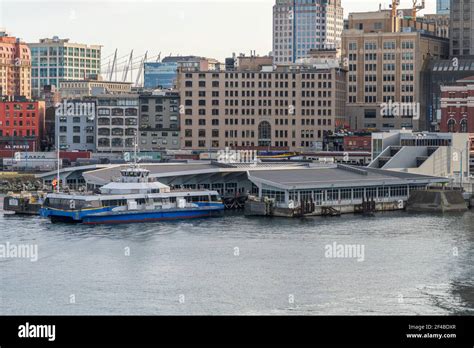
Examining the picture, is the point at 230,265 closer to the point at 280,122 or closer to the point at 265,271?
the point at 265,271

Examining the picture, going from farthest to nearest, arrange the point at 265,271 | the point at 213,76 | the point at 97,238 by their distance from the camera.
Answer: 1. the point at 213,76
2. the point at 97,238
3. the point at 265,271

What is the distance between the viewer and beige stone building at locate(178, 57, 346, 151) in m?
138

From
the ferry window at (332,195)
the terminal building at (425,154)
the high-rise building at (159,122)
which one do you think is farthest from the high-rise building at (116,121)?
the ferry window at (332,195)

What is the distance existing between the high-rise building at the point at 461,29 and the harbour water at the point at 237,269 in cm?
8342

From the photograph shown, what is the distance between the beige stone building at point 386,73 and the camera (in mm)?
142125

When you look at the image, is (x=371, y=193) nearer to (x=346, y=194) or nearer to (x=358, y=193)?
(x=358, y=193)

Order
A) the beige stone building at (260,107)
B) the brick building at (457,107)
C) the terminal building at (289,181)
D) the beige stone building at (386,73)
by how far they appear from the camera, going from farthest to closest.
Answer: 1. the beige stone building at (386,73)
2. the beige stone building at (260,107)
3. the brick building at (457,107)
4. the terminal building at (289,181)

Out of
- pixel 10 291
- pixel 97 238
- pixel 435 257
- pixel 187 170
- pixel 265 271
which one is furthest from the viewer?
pixel 187 170

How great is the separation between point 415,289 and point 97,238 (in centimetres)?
2388

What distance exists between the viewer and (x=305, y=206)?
7900cm

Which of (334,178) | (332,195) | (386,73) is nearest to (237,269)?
(332,195)

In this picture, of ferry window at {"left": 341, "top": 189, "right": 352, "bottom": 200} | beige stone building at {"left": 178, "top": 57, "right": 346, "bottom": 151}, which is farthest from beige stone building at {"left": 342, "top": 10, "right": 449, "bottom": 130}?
ferry window at {"left": 341, "top": 189, "right": 352, "bottom": 200}

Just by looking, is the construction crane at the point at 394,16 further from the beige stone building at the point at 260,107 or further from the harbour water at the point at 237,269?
the harbour water at the point at 237,269
